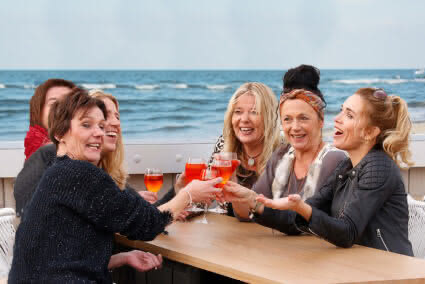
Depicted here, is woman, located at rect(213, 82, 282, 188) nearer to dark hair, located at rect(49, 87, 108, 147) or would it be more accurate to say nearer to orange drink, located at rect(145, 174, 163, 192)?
orange drink, located at rect(145, 174, 163, 192)

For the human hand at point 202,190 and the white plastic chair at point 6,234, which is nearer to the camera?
the human hand at point 202,190

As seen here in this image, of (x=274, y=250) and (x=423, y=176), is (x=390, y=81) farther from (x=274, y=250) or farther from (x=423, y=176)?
(x=274, y=250)

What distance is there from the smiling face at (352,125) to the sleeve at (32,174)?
1318 mm

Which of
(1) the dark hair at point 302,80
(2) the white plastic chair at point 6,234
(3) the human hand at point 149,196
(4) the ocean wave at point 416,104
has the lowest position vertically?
(4) the ocean wave at point 416,104

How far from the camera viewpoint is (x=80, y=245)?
204 centimetres

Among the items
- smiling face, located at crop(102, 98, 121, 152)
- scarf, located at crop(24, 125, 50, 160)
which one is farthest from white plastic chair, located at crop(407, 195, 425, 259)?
scarf, located at crop(24, 125, 50, 160)

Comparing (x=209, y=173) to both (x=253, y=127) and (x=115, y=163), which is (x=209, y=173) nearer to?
(x=115, y=163)

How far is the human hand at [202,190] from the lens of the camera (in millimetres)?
2453

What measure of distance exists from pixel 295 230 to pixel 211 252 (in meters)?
0.44

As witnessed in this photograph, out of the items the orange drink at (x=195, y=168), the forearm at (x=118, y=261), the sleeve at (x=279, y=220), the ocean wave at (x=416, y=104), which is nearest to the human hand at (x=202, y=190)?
the orange drink at (x=195, y=168)

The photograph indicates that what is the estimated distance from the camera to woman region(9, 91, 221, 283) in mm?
2006

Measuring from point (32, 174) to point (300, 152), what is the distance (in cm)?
128

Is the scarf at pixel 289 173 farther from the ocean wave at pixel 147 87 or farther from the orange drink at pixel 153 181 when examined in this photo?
the ocean wave at pixel 147 87
